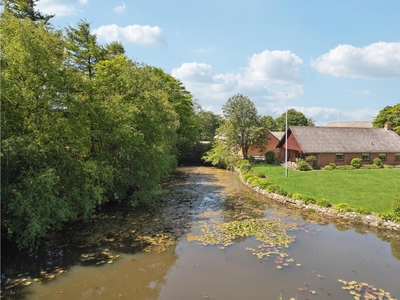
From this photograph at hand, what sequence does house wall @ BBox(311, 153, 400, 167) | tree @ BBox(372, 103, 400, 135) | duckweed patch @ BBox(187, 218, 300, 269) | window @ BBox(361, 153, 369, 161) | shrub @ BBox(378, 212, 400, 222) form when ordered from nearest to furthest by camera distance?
duckweed patch @ BBox(187, 218, 300, 269), shrub @ BBox(378, 212, 400, 222), house wall @ BBox(311, 153, 400, 167), window @ BBox(361, 153, 369, 161), tree @ BBox(372, 103, 400, 135)

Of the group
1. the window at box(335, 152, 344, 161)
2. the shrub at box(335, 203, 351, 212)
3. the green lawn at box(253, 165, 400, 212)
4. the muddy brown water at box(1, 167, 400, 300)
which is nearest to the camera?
the muddy brown water at box(1, 167, 400, 300)

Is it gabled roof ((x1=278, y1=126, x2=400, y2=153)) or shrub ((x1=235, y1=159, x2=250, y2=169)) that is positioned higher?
gabled roof ((x1=278, y1=126, x2=400, y2=153))

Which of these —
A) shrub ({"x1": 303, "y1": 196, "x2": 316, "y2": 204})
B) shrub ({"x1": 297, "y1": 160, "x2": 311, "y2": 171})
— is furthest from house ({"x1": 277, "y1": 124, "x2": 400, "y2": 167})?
shrub ({"x1": 303, "y1": 196, "x2": 316, "y2": 204})

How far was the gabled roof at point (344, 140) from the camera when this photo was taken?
3297 cm

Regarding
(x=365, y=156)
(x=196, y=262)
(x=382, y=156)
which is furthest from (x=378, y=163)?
(x=196, y=262)

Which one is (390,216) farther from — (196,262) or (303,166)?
(303,166)

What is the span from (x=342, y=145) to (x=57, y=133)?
31902 millimetres

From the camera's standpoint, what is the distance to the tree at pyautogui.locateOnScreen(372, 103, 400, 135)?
165 feet

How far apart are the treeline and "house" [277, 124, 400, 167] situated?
2116 cm

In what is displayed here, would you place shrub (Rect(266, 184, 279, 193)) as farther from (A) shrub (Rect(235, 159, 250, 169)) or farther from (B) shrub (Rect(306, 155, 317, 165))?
(A) shrub (Rect(235, 159, 250, 169))

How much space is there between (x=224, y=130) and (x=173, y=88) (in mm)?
9773

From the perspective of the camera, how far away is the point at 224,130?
4088 cm

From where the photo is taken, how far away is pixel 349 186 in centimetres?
2248

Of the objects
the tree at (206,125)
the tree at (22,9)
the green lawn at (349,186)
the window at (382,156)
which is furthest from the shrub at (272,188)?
the tree at (206,125)
